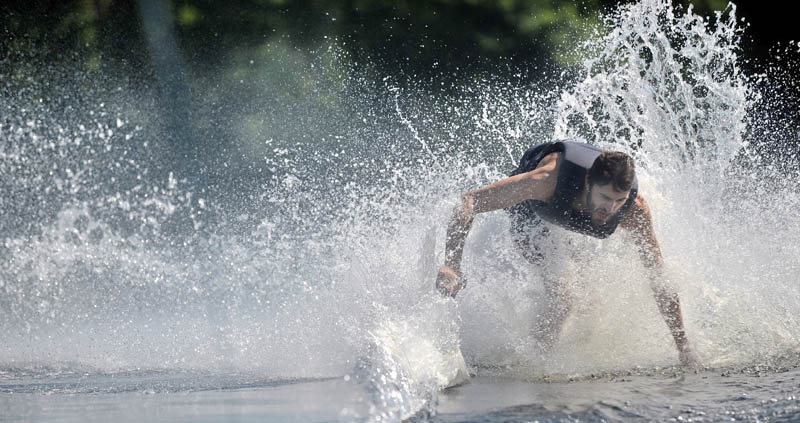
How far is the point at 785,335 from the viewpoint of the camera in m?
5.02

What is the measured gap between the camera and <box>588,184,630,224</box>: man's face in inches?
184

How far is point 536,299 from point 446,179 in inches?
53.6

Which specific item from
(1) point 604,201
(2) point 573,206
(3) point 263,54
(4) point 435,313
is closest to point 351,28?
(3) point 263,54

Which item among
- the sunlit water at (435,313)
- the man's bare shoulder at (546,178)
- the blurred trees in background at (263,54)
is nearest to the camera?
the sunlit water at (435,313)

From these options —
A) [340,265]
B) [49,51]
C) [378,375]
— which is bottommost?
[378,375]

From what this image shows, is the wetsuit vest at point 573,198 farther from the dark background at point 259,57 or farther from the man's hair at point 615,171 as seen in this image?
the dark background at point 259,57

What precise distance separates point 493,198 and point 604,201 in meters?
0.52

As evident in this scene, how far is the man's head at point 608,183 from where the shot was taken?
4633 millimetres

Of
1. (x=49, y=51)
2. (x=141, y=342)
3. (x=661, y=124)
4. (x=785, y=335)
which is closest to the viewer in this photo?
(x=785, y=335)

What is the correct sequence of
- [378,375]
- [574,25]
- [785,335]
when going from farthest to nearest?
1. [574,25]
2. [785,335]
3. [378,375]

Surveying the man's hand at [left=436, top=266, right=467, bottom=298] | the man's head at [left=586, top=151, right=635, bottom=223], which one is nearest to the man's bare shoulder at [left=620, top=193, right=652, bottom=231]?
the man's head at [left=586, top=151, right=635, bottom=223]

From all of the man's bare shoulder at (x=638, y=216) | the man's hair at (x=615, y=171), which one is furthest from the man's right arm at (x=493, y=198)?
the man's bare shoulder at (x=638, y=216)

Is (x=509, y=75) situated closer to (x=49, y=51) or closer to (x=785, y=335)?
(x=49, y=51)

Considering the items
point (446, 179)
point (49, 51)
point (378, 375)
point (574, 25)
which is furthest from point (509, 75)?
point (378, 375)
